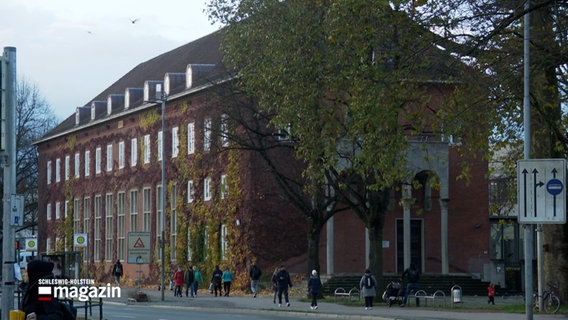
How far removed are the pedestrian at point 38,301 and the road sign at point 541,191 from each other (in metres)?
13.6

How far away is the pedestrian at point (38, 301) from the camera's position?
13.1 meters

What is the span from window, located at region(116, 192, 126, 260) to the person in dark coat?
68.3 m

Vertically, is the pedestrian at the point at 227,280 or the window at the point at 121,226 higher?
the window at the point at 121,226

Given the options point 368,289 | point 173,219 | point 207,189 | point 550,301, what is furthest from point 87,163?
point 550,301

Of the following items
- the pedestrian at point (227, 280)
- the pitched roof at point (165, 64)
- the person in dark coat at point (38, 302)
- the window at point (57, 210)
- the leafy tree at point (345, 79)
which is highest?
the pitched roof at point (165, 64)

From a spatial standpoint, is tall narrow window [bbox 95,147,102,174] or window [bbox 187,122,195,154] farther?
tall narrow window [bbox 95,147,102,174]

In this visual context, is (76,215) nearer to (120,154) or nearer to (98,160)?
(98,160)

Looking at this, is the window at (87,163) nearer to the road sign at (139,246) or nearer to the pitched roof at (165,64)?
the pitched roof at (165,64)

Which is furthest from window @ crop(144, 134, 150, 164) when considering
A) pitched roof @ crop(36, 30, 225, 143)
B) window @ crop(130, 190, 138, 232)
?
pitched roof @ crop(36, 30, 225, 143)

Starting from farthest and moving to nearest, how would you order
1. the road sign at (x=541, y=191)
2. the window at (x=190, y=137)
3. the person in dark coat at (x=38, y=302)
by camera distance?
the window at (x=190, y=137) → the road sign at (x=541, y=191) → the person in dark coat at (x=38, y=302)

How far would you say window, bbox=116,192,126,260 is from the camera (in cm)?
8150

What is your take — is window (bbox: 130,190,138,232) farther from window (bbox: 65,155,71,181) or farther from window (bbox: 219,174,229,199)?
window (bbox: 219,174,229,199)

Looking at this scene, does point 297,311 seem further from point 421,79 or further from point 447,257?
point 447,257

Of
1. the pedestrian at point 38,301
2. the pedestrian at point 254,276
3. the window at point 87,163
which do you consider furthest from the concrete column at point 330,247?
the pedestrian at point 38,301
